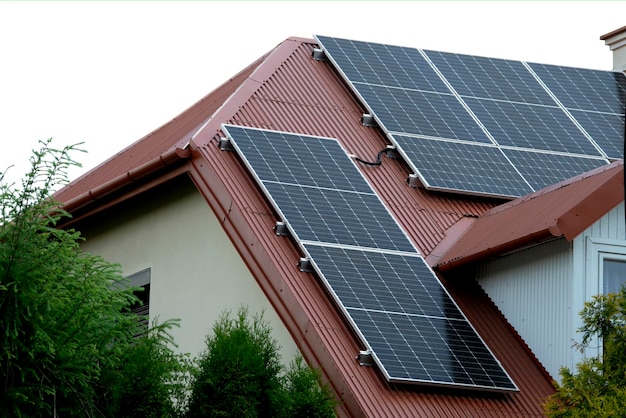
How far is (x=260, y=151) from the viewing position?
19203 mm

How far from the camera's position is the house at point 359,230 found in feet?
55.7

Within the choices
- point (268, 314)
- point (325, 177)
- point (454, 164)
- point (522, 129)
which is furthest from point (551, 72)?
point (268, 314)

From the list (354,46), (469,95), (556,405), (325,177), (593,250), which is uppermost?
(354,46)

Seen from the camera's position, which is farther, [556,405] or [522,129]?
[522,129]

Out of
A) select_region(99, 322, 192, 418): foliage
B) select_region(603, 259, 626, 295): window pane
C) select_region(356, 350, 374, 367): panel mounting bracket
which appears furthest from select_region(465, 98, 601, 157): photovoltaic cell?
select_region(99, 322, 192, 418): foliage

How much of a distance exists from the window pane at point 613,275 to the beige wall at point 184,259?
3802 mm

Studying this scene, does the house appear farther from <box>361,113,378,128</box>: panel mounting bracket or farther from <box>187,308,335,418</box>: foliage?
<box>187,308,335,418</box>: foliage

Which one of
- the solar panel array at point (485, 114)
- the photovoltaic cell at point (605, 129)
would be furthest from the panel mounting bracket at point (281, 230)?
the photovoltaic cell at point (605, 129)

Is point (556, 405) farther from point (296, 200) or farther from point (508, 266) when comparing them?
point (296, 200)

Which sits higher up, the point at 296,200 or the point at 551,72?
the point at 551,72

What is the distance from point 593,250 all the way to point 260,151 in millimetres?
4513

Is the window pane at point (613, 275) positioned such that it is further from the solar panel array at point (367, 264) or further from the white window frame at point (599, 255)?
the solar panel array at point (367, 264)

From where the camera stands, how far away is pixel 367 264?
17875mm

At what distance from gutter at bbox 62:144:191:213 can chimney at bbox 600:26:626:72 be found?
350 inches
